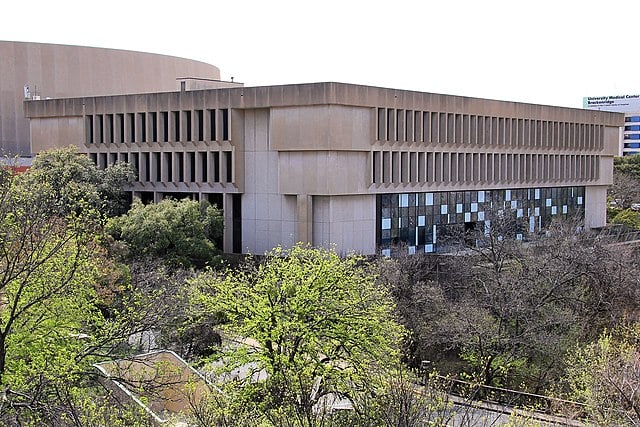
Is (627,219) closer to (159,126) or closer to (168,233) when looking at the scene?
(159,126)

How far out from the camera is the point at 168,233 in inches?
1766

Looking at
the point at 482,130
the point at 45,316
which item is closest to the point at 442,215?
the point at 482,130

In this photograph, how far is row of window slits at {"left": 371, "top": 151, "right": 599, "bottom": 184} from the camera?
5216 cm

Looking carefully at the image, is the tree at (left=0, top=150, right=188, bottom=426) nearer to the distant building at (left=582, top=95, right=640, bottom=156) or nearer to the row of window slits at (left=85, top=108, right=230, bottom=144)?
the row of window slits at (left=85, top=108, right=230, bottom=144)

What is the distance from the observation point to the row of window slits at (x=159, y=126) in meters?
51.8

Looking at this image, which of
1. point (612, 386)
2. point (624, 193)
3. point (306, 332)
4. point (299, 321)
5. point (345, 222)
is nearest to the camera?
point (612, 386)

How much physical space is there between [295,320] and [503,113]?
41.0 metres

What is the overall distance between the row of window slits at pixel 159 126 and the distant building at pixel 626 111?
108m

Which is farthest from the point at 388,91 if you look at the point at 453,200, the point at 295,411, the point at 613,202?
the point at 613,202

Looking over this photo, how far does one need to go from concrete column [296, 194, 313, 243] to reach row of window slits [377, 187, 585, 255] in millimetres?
5397

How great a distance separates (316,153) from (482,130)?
16.9 metres

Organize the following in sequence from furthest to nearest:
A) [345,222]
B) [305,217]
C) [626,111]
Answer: [626,111] → [345,222] → [305,217]

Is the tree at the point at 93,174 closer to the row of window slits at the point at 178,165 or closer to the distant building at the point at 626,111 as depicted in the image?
the row of window slits at the point at 178,165

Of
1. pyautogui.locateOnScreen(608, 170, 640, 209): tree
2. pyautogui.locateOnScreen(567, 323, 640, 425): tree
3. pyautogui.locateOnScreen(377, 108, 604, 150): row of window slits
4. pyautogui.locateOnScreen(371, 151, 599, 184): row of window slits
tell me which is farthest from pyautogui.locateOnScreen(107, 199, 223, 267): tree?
pyautogui.locateOnScreen(608, 170, 640, 209): tree
